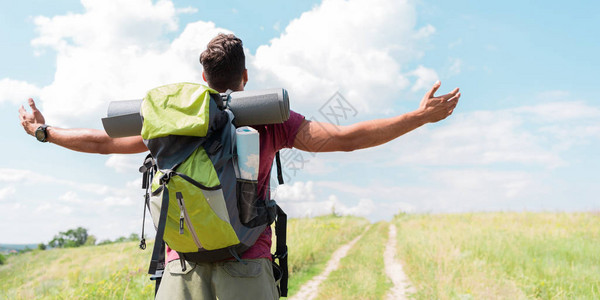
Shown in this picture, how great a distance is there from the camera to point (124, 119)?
2.81 metres

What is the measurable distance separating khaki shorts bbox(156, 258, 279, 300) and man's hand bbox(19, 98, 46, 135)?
224 cm

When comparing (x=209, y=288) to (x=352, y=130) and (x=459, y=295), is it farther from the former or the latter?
(x=459, y=295)

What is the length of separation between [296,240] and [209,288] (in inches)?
373

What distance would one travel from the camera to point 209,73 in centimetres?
289

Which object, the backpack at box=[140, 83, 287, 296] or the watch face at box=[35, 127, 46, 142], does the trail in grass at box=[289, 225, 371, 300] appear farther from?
the backpack at box=[140, 83, 287, 296]

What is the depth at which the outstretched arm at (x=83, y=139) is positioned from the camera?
329 cm

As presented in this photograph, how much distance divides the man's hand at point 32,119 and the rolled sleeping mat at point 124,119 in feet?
4.89

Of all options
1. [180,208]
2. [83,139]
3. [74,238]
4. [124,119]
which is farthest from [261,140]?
[74,238]

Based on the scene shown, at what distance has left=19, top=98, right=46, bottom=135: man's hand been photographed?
3.87 meters

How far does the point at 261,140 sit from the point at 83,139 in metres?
1.76

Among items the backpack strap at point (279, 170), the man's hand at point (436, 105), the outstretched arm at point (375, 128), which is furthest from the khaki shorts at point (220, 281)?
the man's hand at point (436, 105)

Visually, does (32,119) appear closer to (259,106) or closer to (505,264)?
(259,106)

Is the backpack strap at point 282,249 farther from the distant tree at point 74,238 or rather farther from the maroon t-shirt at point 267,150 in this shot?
the distant tree at point 74,238

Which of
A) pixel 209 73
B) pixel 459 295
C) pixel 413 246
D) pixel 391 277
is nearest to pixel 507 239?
pixel 413 246
